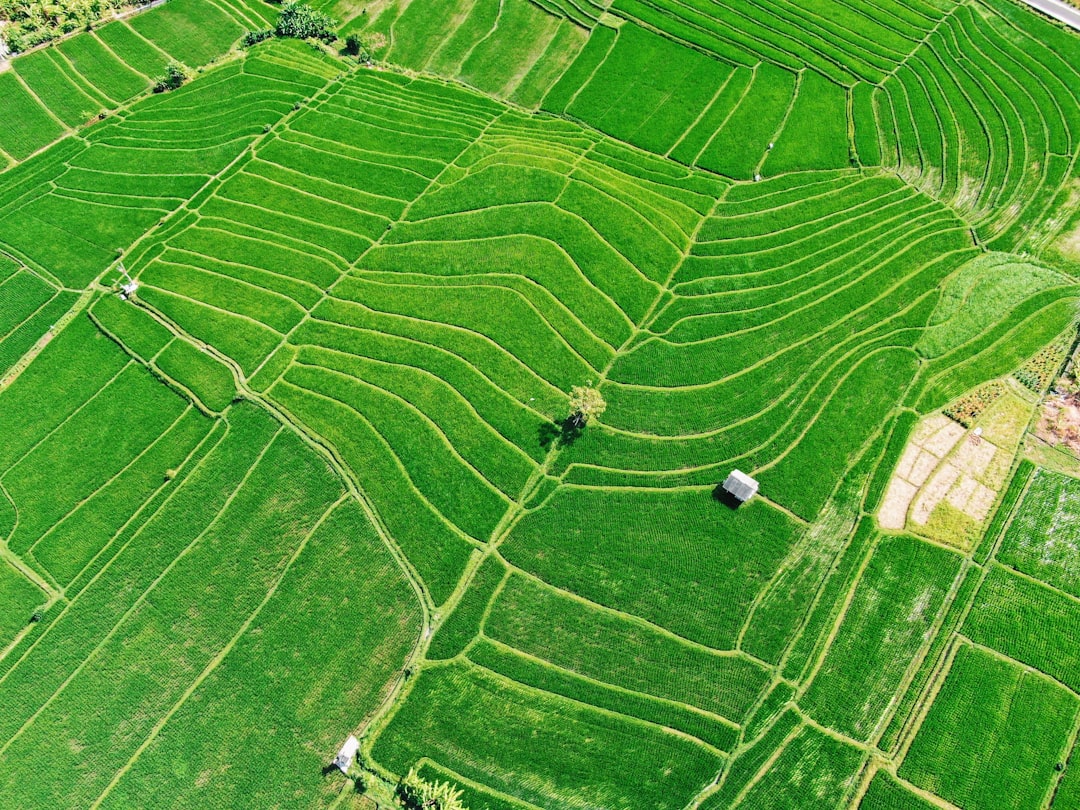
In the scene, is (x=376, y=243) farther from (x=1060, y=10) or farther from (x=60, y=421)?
(x=1060, y=10)

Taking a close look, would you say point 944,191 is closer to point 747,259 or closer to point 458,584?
point 747,259

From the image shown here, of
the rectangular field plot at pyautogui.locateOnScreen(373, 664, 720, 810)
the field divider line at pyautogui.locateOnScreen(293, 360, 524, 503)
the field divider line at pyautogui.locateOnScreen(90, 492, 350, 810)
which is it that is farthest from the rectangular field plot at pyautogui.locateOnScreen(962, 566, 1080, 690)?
the field divider line at pyautogui.locateOnScreen(90, 492, 350, 810)

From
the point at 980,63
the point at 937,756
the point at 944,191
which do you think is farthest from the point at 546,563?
the point at 980,63

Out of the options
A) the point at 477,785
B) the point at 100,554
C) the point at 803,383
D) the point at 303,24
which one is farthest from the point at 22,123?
the point at 803,383

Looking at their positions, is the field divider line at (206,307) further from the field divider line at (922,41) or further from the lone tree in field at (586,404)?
the field divider line at (922,41)

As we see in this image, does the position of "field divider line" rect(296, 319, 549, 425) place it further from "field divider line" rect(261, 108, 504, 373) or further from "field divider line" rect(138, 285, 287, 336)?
Answer: "field divider line" rect(138, 285, 287, 336)

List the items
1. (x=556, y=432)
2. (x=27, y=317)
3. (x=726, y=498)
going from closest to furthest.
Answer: (x=726, y=498), (x=556, y=432), (x=27, y=317)
